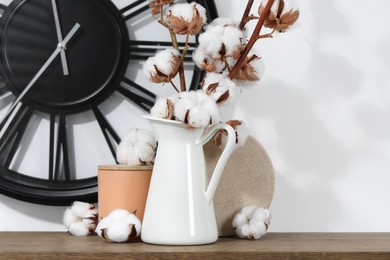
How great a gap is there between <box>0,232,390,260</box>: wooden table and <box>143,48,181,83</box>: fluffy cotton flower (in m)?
0.23

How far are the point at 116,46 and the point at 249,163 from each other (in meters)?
0.30

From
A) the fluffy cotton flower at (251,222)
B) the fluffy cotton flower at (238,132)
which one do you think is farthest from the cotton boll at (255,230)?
the fluffy cotton flower at (238,132)

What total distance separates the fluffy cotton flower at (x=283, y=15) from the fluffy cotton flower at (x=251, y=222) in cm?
27

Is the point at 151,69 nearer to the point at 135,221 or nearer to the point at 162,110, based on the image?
the point at 162,110

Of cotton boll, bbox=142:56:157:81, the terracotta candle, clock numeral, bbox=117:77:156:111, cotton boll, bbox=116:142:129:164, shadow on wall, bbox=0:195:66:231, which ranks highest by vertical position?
cotton boll, bbox=142:56:157:81


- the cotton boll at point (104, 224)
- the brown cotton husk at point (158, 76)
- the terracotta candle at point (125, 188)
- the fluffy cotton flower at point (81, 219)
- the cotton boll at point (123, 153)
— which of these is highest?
the brown cotton husk at point (158, 76)

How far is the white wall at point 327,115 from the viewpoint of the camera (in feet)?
3.61

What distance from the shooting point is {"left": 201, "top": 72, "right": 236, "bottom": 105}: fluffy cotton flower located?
2.72 ft

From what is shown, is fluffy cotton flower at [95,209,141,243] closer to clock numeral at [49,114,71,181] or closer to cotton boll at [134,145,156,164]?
cotton boll at [134,145,156,164]

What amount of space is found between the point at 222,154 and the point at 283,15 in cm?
20

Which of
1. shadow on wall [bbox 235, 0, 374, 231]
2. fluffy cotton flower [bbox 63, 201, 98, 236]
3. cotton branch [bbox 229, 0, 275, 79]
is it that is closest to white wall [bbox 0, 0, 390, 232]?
shadow on wall [bbox 235, 0, 374, 231]

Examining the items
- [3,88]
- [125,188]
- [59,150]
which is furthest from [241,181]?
[3,88]

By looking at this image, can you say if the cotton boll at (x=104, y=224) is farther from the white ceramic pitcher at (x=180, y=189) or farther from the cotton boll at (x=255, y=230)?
the cotton boll at (x=255, y=230)

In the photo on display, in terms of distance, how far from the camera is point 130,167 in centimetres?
90
